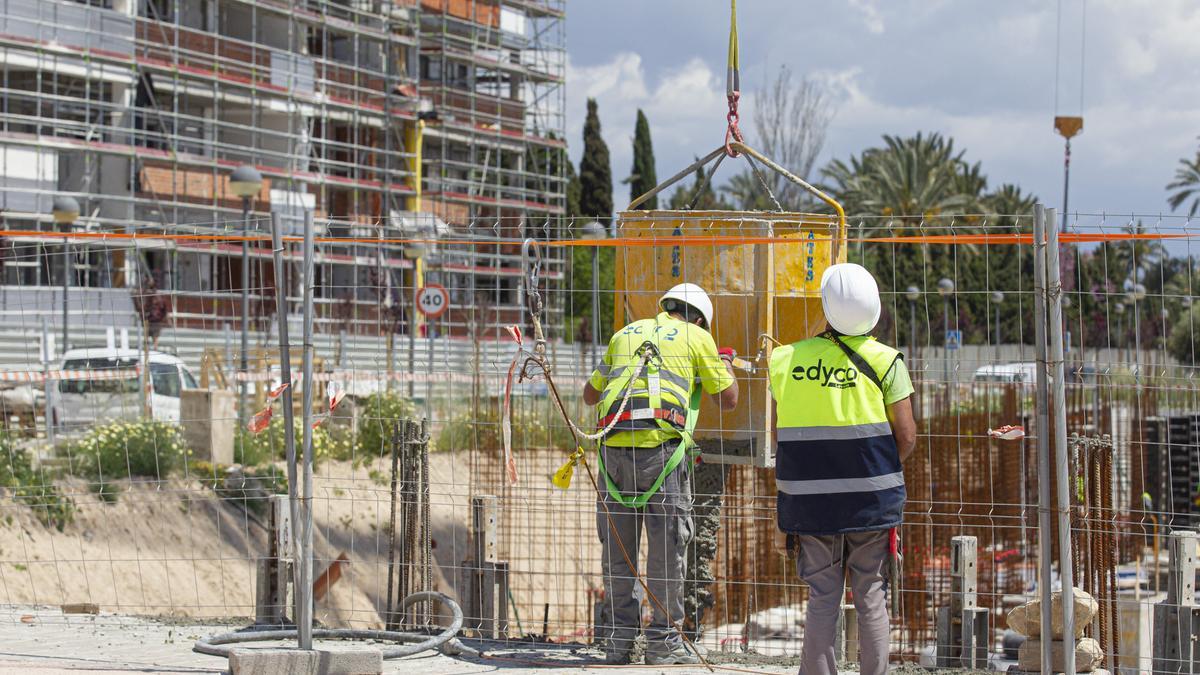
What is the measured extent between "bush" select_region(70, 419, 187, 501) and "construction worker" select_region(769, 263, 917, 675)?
30.7ft

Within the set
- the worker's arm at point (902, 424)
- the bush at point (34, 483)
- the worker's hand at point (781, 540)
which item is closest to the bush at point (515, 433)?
the bush at point (34, 483)

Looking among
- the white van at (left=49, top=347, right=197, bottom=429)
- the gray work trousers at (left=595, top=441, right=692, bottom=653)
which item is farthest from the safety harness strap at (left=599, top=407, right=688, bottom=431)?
the white van at (left=49, top=347, right=197, bottom=429)

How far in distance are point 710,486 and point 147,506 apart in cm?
717

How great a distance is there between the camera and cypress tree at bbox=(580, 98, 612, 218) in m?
57.8

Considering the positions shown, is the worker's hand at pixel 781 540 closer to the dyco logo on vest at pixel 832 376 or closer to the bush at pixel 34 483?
the dyco logo on vest at pixel 832 376

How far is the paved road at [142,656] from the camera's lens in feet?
20.1

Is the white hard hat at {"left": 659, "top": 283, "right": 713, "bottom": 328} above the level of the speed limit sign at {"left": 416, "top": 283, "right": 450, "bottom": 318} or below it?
below

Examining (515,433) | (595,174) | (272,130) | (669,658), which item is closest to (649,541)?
(669,658)

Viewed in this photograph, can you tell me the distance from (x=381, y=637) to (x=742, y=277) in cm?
264

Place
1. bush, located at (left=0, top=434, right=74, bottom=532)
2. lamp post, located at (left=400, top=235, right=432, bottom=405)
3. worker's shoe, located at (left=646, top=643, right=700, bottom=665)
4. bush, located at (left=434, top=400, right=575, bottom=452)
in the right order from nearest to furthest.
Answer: worker's shoe, located at (left=646, top=643, right=700, bottom=665), lamp post, located at (left=400, top=235, right=432, bottom=405), bush, located at (left=0, top=434, right=74, bottom=532), bush, located at (left=434, top=400, right=575, bottom=452)

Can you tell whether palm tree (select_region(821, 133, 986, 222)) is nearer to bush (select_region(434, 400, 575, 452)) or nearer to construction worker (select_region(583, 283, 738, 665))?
bush (select_region(434, 400, 575, 452))

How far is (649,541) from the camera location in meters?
6.46

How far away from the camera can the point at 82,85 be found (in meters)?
29.8

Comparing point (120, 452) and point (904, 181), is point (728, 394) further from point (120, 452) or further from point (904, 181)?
point (904, 181)
